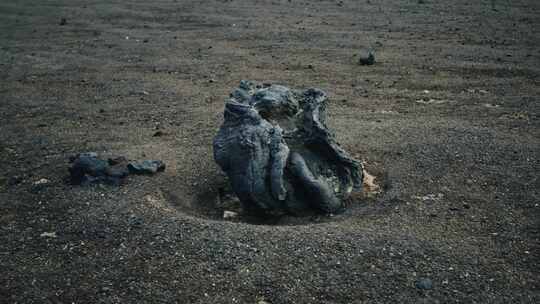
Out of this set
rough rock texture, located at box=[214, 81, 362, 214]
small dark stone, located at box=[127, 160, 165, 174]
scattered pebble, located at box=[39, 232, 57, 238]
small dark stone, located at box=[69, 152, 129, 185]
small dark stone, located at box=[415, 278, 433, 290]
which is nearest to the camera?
small dark stone, located at box=[415, 278, 433, 290]

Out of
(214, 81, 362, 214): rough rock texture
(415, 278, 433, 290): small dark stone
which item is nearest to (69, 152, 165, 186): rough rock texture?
(214, 81, 362, 214): rough rock texture

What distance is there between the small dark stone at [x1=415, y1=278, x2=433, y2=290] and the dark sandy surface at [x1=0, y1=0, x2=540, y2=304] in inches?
1.3

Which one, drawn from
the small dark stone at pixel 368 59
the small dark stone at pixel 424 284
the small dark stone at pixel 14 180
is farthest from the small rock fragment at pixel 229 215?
the small dark stone at pixel 368 59

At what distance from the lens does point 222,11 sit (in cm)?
1645

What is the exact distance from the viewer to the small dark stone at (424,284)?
414cm

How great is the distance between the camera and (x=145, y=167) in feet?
19.0

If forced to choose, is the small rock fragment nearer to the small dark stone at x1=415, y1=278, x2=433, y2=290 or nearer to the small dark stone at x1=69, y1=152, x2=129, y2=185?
the small dark stone at x1=69, y1=152, x2=129, y2=185

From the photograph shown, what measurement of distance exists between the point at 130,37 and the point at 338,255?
35.7 ft

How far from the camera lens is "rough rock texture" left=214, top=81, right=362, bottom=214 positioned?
16.8 feet

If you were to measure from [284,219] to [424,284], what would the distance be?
1550mm

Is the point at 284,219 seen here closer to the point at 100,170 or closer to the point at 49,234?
the point at 100,170

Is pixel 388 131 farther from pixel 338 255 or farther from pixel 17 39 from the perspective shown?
pixel 17 39

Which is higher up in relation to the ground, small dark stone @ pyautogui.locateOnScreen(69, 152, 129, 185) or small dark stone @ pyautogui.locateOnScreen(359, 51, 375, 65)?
small dark stone @ pyautogui.locateOnScreen(359, 51, 375, 65)

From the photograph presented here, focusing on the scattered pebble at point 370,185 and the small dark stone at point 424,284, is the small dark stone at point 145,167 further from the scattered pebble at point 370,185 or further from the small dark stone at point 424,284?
the small dark stone at point 424,284
